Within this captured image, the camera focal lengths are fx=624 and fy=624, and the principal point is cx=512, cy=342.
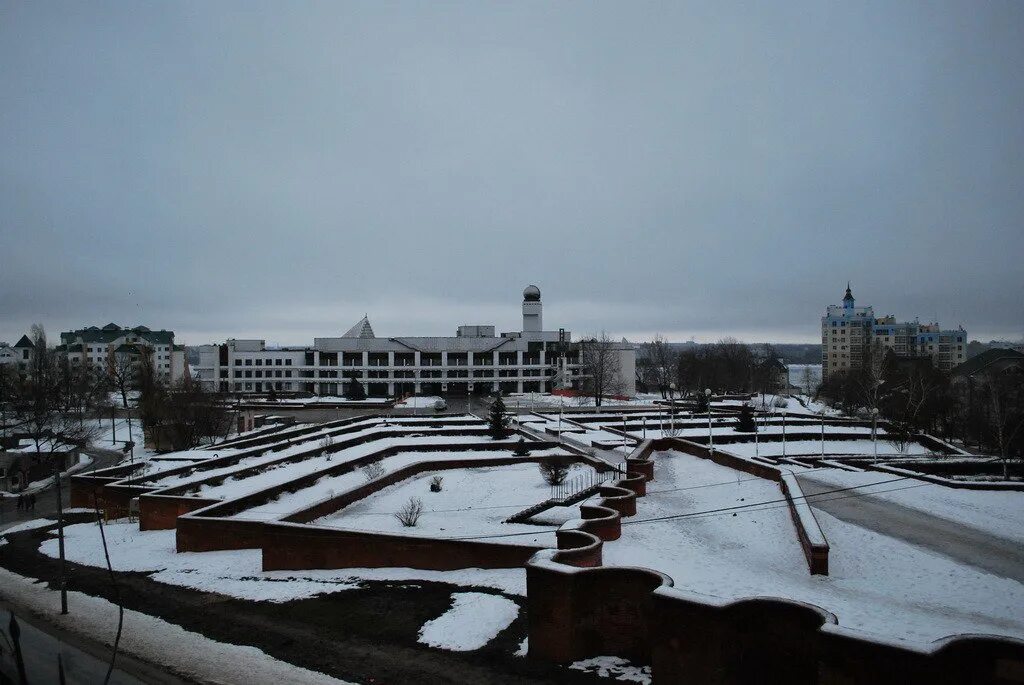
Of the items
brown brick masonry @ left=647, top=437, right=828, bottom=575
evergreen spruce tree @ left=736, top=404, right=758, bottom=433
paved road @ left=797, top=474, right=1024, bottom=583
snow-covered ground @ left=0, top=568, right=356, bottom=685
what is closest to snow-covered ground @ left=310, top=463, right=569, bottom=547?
snow-covered ground @ left=0, top=568, right=356, bottom=685

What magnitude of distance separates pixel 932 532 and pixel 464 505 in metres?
13.6

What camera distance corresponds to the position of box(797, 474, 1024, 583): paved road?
1215 cm

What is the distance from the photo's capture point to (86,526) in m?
22.8

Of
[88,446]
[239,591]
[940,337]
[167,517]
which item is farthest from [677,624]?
[940,337]

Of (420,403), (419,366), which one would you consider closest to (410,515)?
(420,403)

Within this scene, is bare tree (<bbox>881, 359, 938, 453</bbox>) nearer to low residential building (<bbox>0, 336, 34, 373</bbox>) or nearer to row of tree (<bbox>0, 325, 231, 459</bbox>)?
row of tree (<bbox>0, 325, 231, 459</bbox>)

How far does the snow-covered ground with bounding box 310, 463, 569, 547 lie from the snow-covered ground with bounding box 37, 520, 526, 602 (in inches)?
46.7

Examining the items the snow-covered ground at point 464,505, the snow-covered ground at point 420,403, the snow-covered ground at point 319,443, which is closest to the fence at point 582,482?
the snow-covered ground at point 464,505

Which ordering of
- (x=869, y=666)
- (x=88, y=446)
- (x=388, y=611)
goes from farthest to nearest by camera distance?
(x=88, y=446) < (x=388, y=611) < (x=869, y=666)

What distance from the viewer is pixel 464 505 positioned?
21734 millimetres

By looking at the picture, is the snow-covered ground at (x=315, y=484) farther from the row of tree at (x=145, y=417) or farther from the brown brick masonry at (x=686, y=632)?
the row of tree at (x=145, y=417)

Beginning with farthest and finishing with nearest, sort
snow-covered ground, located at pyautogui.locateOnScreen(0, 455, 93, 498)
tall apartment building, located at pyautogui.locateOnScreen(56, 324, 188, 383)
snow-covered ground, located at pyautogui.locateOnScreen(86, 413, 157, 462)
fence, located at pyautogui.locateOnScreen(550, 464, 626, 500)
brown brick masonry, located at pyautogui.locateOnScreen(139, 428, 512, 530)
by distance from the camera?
1. tall apartment building, located at pyautogui.locateOnScreen(56, 324, 188, 383)
2. snow-covered ground, located at pyautogui.locateOnScreen(86, 413, 157, 462)
3. snow-covered ground, located at pyautogui.locateOnScreen(0, 455, 93, 498)
4. fence, located at pyautogui.locateOnScreen(550, 464, 626, 500)
5. brown brick masonry, located at pyautogui.locateOnScreen(139, 428, 512, 530)

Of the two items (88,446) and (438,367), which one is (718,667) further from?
(438,367)

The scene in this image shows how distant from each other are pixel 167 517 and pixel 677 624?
1888cm
